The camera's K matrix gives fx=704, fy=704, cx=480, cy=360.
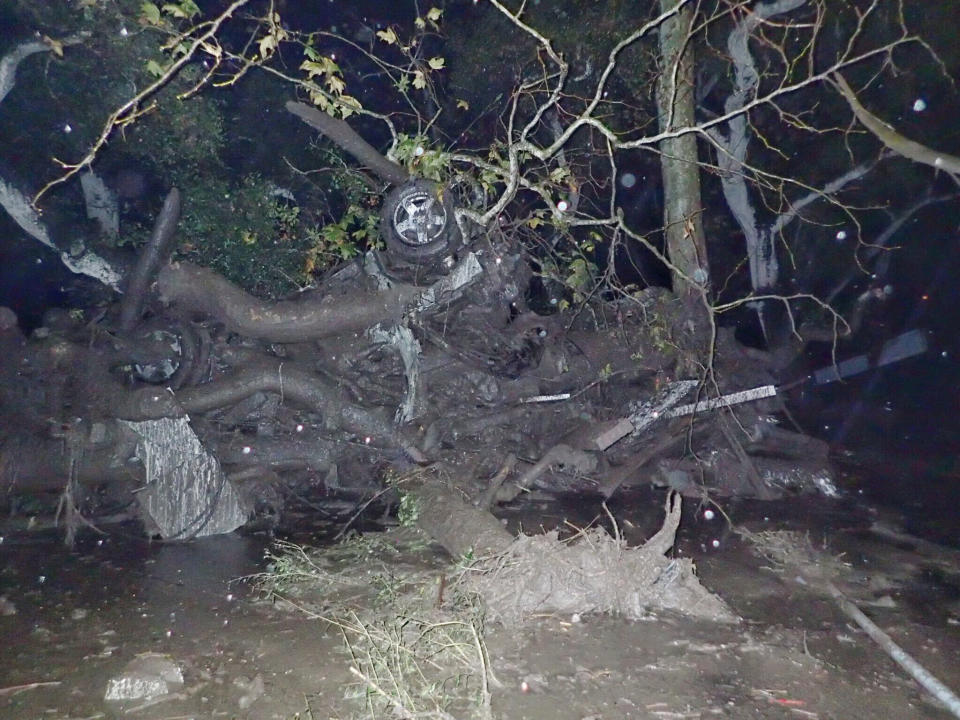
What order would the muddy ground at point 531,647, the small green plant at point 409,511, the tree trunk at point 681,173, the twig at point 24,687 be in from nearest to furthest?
the muddy ground at point 531,647 → the twig at point 24,687 → the small green plant at point 409,511 → the tree trunk at point 681,173

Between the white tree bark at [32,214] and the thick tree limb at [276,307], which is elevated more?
the white tree bark at [32,214]

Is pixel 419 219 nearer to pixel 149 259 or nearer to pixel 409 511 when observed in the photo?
pixel 409 511

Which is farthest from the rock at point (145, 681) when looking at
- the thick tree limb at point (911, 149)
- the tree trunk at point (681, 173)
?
the tree trunk at point (681, 173)

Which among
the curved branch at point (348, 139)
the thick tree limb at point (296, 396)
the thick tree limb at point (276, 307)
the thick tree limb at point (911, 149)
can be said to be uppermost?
the curved branch at point (348, 139)

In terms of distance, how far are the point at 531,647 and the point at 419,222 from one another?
3.91 m

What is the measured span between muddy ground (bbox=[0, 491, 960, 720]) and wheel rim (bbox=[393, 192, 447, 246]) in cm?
306

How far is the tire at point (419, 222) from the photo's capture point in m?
6.35

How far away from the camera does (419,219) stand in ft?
21.0

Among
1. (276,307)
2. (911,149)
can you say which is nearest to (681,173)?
(911,149)

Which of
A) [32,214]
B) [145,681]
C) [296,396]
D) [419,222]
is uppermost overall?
[32,214]

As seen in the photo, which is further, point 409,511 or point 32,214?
point 32,214

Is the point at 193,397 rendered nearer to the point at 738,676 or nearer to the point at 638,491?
the point at 638,491

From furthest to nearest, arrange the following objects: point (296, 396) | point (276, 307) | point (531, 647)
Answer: point (296, 396)
point (276, 307)
point (531, 647)

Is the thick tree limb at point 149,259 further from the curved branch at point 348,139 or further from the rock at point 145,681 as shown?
the rock at point 145,681
